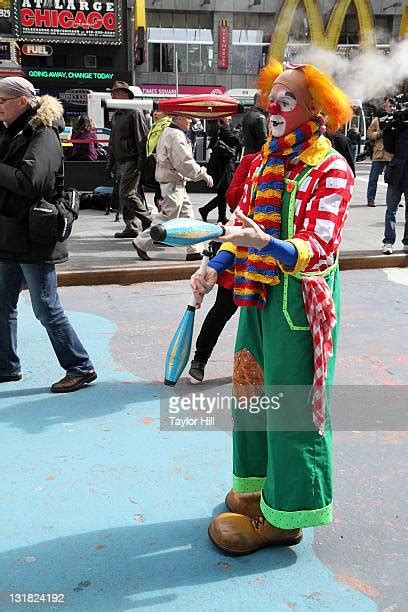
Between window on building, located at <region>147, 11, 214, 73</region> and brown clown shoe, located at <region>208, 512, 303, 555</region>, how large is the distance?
36267 millimetres

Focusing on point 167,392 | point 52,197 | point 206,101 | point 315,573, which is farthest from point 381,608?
point 206,101

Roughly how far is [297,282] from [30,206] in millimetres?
2112

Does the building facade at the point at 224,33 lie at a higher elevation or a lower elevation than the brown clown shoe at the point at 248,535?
higher

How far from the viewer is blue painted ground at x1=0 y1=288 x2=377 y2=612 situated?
235 centimetres

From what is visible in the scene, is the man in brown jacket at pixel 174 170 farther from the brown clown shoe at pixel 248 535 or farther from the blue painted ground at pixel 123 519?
the brown clown shoe at pixel 248 535

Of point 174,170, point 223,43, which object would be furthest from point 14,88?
point 223,43

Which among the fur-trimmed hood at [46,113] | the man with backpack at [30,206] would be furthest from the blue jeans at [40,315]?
the fur-trimmed hood at [46,113]

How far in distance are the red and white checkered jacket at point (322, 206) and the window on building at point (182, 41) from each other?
3608cm

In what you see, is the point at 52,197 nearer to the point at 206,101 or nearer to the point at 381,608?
the point at 381,608

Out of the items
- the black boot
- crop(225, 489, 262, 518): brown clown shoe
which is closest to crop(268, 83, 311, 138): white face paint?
crop(225, 489, 262, 518): brown clown shoe

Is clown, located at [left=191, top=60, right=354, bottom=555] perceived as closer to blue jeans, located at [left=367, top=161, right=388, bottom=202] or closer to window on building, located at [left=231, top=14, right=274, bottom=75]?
blue jeans, located at [left=367, top=161, right=388, bottom=202]

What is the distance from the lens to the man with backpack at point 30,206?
3689 millimetres

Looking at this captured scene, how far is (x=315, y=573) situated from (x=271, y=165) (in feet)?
4.96

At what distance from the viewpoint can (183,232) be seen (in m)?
2.00
